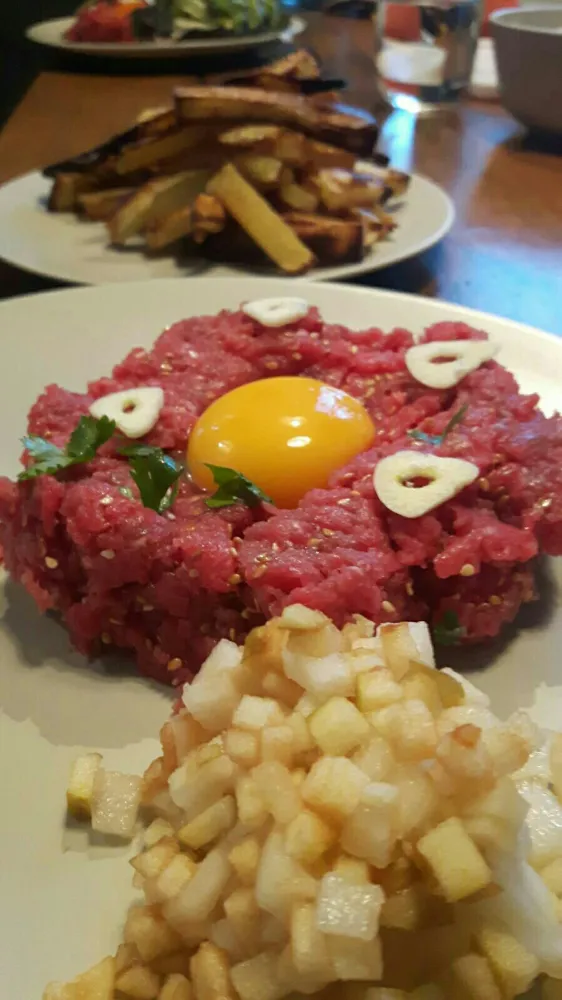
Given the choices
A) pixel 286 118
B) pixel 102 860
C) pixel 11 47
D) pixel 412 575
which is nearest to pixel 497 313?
pixel 286 118

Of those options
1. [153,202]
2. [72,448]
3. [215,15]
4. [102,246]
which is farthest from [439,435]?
[215,15]

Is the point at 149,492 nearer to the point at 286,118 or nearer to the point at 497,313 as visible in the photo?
the point at 497,313

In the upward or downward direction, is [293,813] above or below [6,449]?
above

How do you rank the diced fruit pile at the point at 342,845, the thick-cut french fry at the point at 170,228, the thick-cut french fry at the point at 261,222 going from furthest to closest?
the thick-cut french fry at the point at 170,228 < the thick-cut french fry at the point at 261,222 < the diced fruit pile at the point at 342,845

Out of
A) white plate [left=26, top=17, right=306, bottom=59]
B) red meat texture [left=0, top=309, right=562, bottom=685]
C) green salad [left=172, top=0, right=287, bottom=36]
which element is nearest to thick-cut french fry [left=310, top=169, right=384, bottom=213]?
red meat texture [left=0, top=309, right=562, bottom=685]

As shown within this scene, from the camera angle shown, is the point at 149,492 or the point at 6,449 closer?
the point at 149,492

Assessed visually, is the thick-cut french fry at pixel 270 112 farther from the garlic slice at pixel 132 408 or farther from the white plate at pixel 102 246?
the garlic slice at pixel 132 408

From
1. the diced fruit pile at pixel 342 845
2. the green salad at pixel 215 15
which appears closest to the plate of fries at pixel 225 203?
the diced fruit pile at pixel 342 845
